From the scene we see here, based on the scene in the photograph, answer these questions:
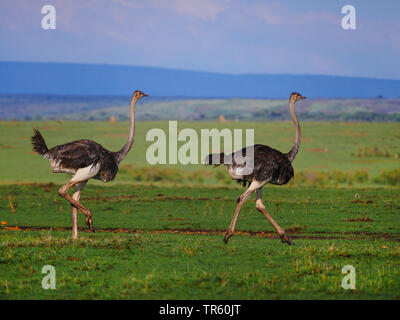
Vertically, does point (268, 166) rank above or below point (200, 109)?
below

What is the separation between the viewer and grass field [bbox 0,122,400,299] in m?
10.8

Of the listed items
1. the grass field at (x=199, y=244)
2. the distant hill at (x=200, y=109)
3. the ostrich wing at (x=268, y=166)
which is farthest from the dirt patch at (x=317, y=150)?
the distant hill at (x=200, y=109)

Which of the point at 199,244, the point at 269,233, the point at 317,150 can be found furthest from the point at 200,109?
the point at 199,244

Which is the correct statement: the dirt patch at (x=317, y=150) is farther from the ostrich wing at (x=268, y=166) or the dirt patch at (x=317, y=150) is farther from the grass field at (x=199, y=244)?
the ostrich wing at (x=268, y=166)

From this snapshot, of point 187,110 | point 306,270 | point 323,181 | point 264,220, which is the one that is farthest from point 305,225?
point 187,110

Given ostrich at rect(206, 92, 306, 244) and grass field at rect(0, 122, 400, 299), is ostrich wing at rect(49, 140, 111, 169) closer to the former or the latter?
grass field at rect(0, 122, 400, 299)

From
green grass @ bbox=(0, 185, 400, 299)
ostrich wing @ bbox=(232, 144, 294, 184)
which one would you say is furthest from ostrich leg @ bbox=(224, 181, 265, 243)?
green grass @ bbox=(0, 185, 400, 299)

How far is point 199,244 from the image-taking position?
555 inches

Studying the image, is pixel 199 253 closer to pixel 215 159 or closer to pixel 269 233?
pixel 215 159

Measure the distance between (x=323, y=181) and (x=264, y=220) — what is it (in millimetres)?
17051

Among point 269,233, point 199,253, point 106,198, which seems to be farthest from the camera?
point 106,198

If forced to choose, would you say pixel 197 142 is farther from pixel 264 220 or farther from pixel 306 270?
pixel 306 270
